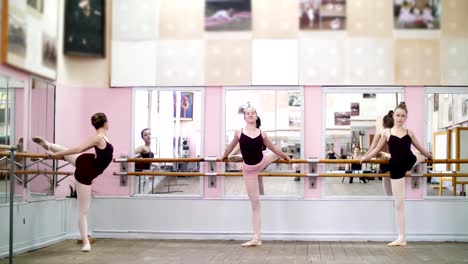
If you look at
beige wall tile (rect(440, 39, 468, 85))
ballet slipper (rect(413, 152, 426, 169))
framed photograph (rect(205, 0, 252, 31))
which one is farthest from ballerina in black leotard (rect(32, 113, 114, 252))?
beige wall tile (rect(440, 39, 468, 85))

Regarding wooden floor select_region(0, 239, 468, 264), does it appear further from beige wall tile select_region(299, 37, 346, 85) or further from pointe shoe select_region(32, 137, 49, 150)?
beige wall tile select_region(299, 37, 346, 85)

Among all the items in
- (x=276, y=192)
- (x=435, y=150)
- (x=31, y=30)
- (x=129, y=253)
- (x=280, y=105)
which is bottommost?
(x=129, y=253)

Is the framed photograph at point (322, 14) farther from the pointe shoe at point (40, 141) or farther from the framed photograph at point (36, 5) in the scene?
the pointe shoe at point (40, 141)

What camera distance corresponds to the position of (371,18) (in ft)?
28.7

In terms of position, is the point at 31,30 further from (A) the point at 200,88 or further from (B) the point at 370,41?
(B) the point at 370,41

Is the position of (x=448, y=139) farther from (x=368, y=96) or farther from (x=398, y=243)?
(x=398, y=243)

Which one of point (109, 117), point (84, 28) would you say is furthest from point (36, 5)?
point (109, 117)

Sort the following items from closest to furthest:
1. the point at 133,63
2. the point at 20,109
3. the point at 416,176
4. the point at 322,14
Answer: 1. the point at 20,109
2. the point at 416,176
3. the point at 322,14
4. the point at 133,63

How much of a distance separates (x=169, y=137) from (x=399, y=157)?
3.06m

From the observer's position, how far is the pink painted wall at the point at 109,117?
8.90m

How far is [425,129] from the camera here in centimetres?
868

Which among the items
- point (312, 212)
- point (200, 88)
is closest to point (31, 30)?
point (200, 88)

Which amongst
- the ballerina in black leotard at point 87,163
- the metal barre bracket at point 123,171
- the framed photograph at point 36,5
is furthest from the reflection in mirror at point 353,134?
the framed photograph at point 36,5

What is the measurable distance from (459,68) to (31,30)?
5437mm
